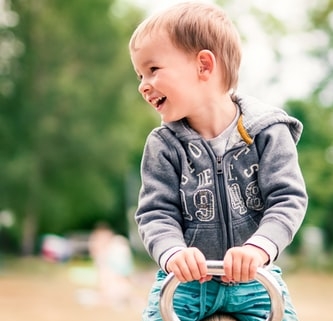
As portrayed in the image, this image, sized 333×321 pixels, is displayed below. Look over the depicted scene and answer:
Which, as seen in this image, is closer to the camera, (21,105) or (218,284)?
(218,284)

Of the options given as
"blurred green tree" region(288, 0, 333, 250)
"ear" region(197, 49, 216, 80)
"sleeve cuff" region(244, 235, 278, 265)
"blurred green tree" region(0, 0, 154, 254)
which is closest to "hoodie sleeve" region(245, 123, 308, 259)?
"sleeve cuff" region(244, 235, 278, 265)

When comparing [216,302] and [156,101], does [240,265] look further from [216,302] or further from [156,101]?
[156,101]

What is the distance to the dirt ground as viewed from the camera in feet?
28.2

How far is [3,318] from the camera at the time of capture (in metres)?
8.20

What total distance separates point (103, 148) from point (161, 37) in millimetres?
9313

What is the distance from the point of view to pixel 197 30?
1.08 m

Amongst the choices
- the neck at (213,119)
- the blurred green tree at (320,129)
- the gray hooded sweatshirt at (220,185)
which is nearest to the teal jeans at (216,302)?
the gray hooded sweatshirt at (220,185)

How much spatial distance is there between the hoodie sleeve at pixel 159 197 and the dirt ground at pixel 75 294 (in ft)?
21.3

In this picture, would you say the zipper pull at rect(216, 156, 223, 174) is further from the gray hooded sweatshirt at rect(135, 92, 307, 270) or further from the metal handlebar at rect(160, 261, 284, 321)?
the metal handlebar at rect(160, 261, 284, 321)

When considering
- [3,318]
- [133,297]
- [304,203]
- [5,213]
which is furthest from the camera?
[5,213]

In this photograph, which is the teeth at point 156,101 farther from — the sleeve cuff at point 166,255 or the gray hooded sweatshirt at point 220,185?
the sleeve cuff at point 166,255

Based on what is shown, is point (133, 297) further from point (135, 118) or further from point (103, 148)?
point (135, 118)

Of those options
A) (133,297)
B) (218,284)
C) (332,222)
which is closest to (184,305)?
(218,284)

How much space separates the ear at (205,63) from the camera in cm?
108
